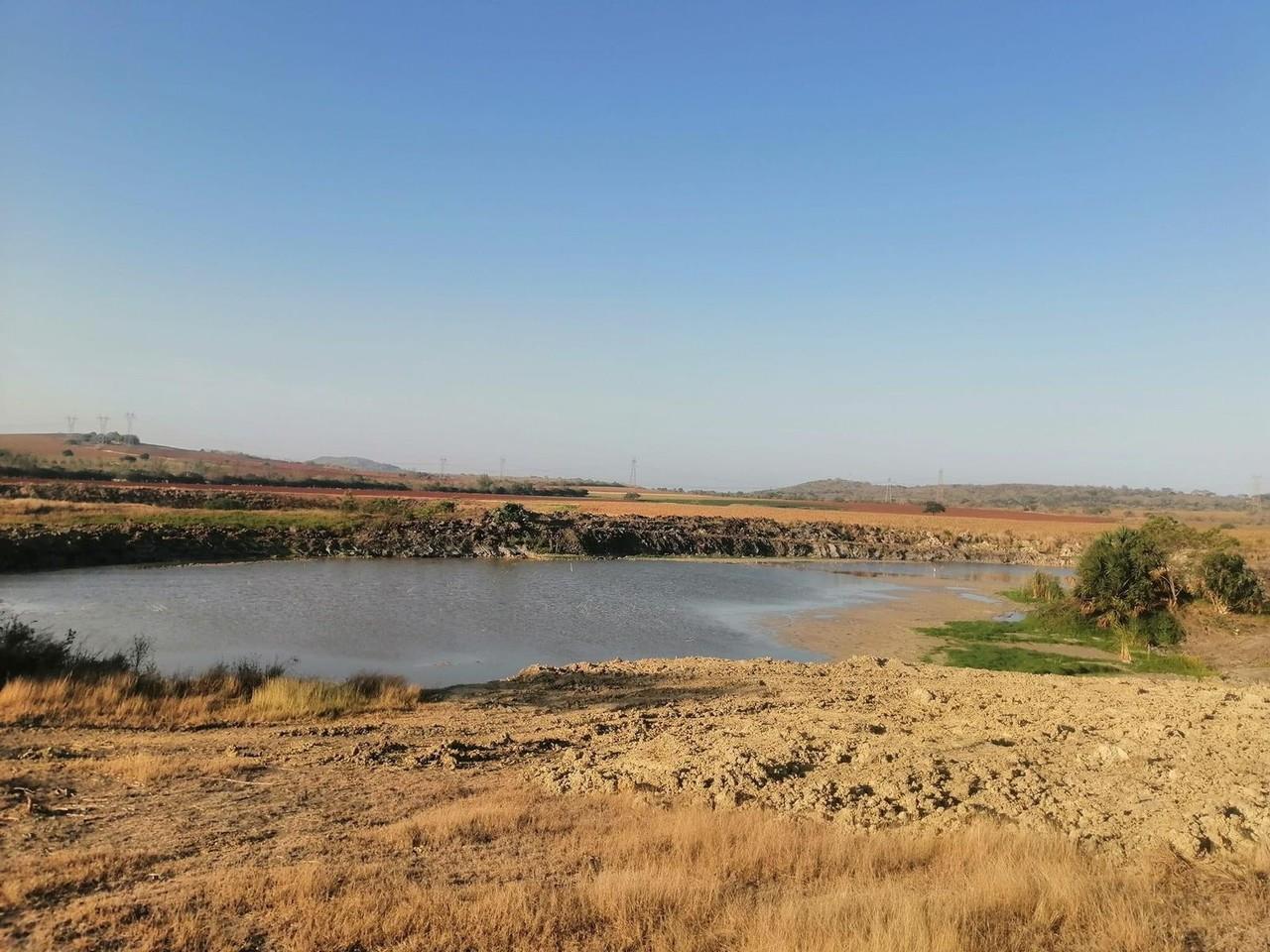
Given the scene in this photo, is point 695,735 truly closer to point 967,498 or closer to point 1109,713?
point 1109,713

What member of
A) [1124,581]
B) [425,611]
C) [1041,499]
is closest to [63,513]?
[425,611]

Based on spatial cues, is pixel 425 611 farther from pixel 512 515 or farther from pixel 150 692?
pixel 512 515

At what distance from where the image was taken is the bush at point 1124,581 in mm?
23891

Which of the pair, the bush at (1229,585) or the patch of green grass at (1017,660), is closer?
the patch of green grass at (1017,660)

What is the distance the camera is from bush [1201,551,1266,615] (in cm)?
2284

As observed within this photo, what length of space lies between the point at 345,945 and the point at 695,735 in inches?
265

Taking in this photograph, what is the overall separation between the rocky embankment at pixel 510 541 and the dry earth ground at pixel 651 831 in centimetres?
2644

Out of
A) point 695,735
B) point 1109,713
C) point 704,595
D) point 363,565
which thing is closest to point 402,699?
point 695,735

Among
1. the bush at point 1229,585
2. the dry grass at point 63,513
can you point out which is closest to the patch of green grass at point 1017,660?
the bush at point 1229,585

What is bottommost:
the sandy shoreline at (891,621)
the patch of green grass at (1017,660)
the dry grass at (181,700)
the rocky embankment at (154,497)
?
the sandy shoreline at (891,621)

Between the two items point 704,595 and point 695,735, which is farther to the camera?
point 704,595

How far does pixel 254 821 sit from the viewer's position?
676cm

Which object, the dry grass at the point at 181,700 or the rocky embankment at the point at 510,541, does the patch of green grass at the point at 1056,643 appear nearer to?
the dry grass at the point at 181,700

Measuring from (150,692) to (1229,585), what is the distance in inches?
1028
